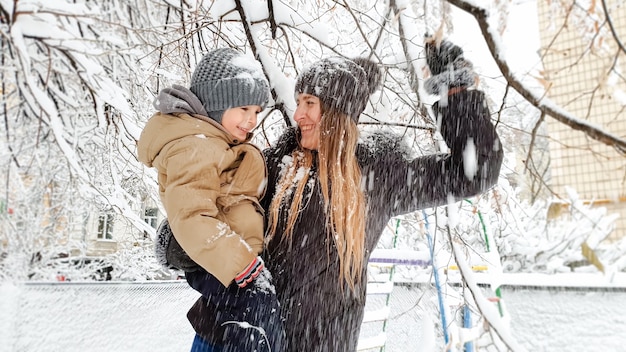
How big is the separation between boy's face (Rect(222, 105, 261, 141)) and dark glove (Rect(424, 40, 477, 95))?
2.01ft

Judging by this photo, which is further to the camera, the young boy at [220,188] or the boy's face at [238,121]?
the boy's face at [238,121]

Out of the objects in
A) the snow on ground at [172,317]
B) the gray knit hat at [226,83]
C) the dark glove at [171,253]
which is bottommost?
the snow on ground at [172,317]

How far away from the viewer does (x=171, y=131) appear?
1407mm

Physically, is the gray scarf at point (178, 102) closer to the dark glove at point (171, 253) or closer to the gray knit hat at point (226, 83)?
the gray knit hat at point (226, 83)

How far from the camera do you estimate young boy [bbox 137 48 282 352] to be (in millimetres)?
1258

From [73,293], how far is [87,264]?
79cm

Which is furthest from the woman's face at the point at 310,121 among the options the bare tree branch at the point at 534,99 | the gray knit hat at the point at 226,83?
the bare tree branch at the point at 534,99

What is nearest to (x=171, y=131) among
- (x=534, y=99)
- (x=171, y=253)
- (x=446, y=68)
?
(x=171, y=253)

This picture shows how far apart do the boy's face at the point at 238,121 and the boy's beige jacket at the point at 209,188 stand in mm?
32

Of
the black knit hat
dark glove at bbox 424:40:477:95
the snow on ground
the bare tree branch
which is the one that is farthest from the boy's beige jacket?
the snow on ground

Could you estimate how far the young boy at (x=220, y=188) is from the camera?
4.13 feet

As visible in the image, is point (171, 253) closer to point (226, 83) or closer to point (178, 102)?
point (178, 102)

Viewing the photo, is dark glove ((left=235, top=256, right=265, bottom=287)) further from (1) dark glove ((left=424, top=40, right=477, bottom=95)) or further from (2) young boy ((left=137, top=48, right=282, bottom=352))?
(1) dark glove ((left=424, top=40, right=477, bottom=95))

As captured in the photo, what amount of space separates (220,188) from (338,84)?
56 centimetres
